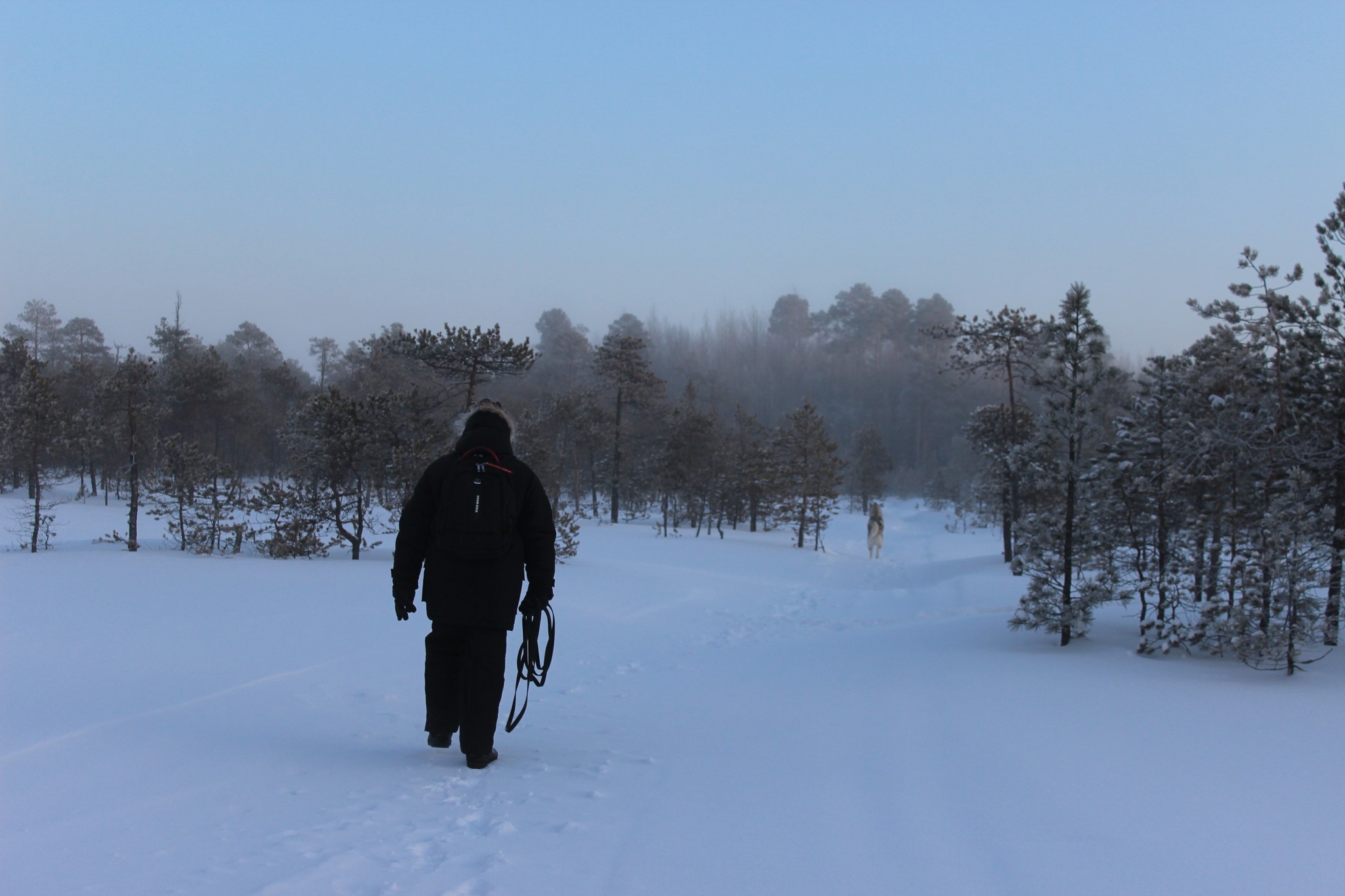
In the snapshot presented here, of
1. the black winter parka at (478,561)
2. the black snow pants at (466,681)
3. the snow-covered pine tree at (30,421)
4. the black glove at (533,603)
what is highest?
the snow-covered pine tree at (30,421)

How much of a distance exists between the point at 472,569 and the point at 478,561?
0.06m

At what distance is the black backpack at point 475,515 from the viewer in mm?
4324

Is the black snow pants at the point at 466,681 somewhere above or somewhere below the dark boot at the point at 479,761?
above

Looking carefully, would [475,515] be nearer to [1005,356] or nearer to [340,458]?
[340,458]

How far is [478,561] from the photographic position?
4359mm

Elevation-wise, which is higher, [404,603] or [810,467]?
[810,467]

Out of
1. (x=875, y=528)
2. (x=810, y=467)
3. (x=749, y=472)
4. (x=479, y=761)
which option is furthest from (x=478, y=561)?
(x=749, y=472)

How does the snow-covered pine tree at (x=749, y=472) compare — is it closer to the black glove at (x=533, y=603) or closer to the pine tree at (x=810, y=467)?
the pine tree at (x=810, y=467)

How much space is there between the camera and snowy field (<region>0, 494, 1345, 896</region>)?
2973 millimetres

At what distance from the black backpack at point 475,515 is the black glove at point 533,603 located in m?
0.31

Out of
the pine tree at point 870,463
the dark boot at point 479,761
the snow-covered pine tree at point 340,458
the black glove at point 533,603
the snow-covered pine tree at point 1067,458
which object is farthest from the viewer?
the pine tree at point 870,463

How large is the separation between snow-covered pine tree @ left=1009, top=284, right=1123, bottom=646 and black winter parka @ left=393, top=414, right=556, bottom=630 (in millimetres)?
6695

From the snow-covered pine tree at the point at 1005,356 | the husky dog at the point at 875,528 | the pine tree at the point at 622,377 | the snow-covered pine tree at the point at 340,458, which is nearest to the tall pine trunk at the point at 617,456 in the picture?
the pine tree at the point at 622,377

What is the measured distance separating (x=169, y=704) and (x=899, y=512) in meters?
67.8
